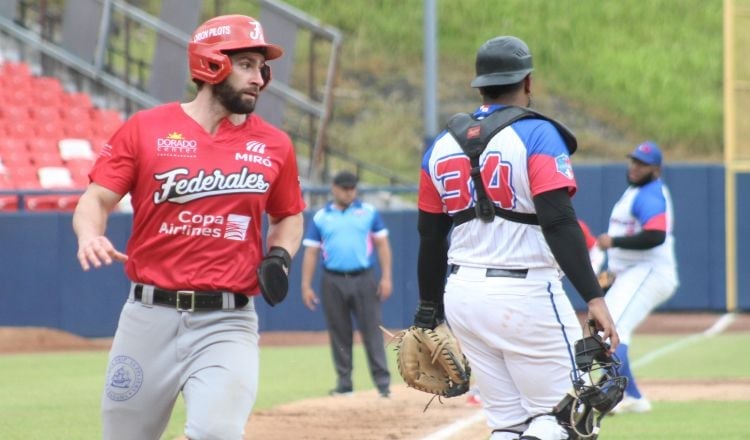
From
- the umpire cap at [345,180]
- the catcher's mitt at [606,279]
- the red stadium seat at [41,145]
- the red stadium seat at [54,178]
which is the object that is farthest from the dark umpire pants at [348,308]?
the red stadium seat at [41,145]

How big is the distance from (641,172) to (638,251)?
0.62 m

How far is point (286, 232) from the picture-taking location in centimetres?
583

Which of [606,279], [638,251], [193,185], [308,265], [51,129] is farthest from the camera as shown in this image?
[51,129]

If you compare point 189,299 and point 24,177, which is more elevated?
point 24,177

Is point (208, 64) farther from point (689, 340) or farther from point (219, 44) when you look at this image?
point (689, 340)

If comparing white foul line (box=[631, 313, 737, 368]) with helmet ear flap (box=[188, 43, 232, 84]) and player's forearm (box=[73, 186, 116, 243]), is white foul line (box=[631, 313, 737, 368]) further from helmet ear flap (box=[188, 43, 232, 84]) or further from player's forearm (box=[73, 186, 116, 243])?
player's forearm (box=[73, 186, 116, 243])

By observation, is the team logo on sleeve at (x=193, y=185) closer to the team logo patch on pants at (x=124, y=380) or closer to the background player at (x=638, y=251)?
the team logo patch on pants at (x=124, y=380)

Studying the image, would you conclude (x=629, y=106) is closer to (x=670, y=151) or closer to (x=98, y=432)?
(x=670, y=151)

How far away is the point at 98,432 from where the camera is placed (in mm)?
9719

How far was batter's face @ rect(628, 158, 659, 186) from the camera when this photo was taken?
33.9ft

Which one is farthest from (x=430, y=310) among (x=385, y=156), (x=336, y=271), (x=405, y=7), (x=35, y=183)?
(x=405, y=7)

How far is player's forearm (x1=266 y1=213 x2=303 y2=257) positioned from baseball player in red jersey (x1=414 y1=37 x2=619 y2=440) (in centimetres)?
66

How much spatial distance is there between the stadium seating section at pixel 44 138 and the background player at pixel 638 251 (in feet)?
31.5

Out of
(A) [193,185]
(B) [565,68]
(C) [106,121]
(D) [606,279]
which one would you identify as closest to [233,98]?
(A) [193,185]
